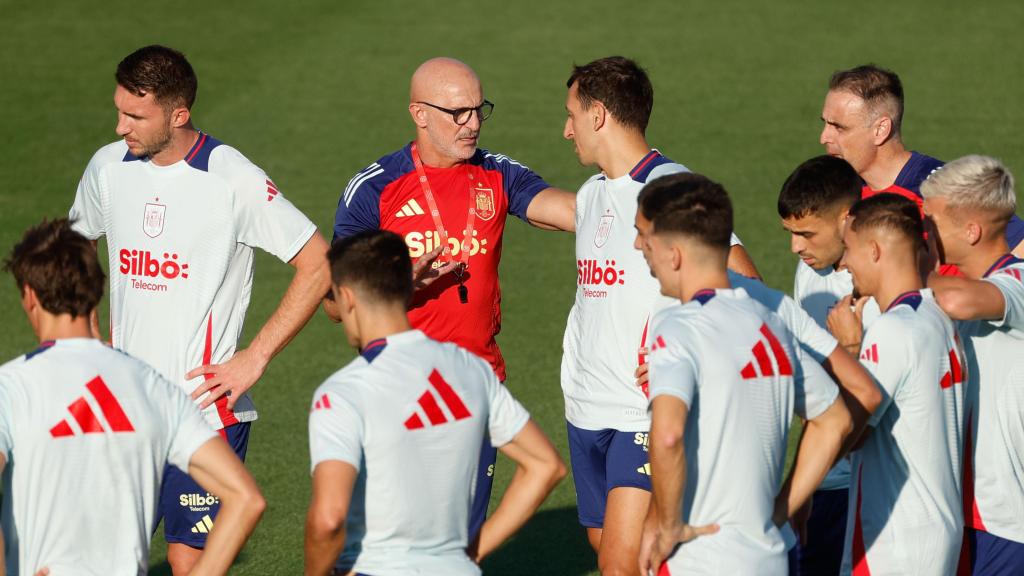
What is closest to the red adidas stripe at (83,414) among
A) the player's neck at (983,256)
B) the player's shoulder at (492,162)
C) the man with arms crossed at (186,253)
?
the man with arms crossed at (186,253)

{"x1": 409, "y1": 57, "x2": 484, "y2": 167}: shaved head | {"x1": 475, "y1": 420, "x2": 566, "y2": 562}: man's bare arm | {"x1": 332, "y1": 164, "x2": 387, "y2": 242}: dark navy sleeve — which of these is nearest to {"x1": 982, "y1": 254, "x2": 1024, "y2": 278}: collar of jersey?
{"x1": 475, "y1": 420, "x2": 566, "y2": 562}: man's bare arm

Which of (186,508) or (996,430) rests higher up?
(996,430)

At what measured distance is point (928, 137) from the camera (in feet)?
57.2

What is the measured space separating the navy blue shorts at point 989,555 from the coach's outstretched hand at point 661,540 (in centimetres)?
166

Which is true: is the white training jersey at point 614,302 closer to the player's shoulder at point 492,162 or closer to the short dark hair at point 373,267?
the player's shoulder at point 492,162

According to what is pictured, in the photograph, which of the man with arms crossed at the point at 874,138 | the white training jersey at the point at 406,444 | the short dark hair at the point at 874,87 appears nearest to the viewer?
the white training jersey at the point at 406,444

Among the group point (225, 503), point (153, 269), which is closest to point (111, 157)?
point (153, 269)

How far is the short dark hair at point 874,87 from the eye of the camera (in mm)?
6758

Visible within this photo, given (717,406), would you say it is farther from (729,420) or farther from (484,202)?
(484,202)

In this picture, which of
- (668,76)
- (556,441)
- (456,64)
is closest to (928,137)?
(668,76)

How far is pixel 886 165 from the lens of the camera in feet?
22.0

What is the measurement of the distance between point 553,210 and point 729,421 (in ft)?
8.47

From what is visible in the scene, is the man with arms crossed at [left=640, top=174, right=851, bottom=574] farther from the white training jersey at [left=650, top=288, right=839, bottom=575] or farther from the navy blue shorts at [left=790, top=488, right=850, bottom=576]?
the navy blue shorts at [left=790, top=488, right=850, bottom=576]

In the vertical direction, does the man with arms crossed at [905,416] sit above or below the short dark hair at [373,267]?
below
